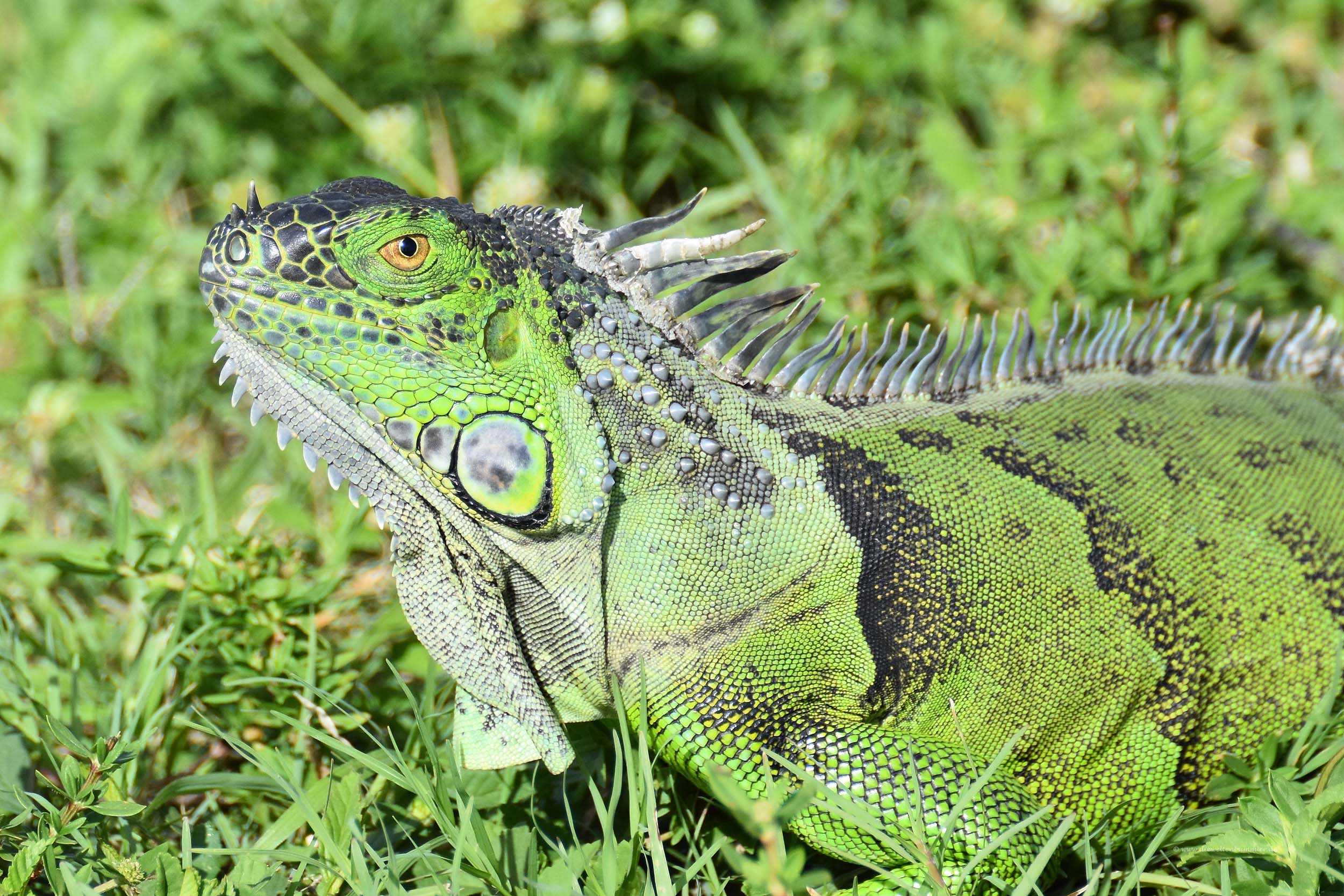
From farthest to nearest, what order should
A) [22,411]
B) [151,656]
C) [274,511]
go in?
[22,411] < [274,511] < [151,656]

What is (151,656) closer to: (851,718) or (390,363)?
(390,363)

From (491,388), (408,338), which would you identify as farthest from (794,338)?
(408,338)

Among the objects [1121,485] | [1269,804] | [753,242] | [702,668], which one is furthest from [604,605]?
[753,242]

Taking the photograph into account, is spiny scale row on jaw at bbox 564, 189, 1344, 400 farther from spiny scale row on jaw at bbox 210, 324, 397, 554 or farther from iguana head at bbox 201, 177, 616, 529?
spiny scale row on jaw at bbox 210, 324, 397, 554

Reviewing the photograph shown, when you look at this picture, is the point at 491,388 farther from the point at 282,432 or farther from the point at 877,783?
the point at 877,783

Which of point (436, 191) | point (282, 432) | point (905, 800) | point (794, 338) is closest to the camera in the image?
point (905, 800)

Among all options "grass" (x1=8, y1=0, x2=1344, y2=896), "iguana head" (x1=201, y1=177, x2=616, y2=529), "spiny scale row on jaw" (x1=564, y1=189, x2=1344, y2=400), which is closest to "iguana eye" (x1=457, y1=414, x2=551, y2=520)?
"iguana head" (x1=201, y1=177, x2=616, y2=529)
